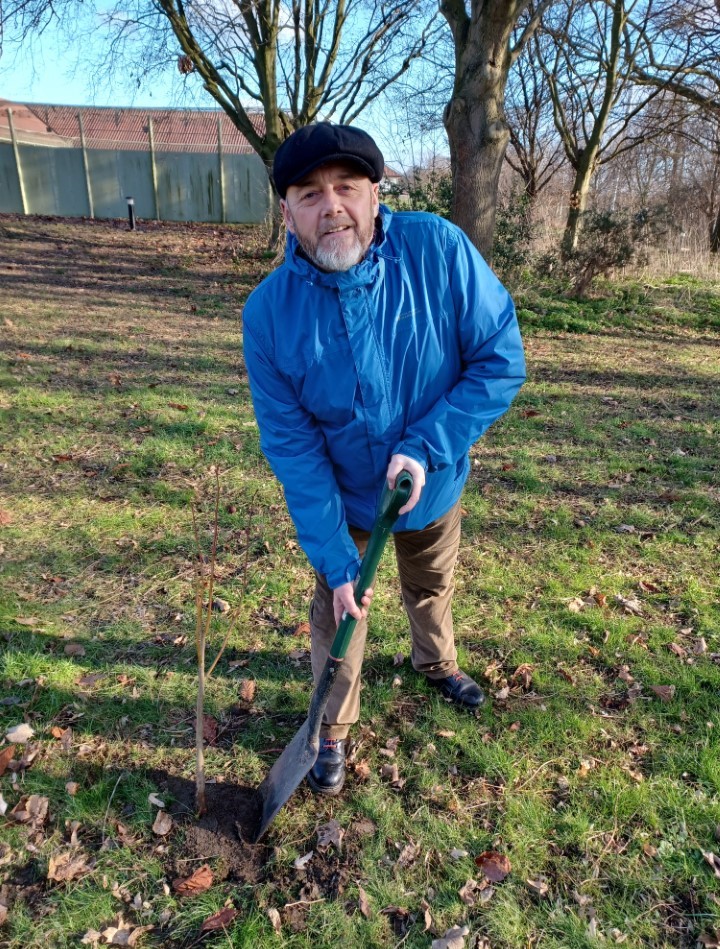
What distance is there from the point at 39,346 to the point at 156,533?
487 cm

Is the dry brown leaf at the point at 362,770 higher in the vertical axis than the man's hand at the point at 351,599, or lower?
lower

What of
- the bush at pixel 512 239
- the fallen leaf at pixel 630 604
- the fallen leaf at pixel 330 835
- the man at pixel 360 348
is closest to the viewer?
the man at pixel 360 348

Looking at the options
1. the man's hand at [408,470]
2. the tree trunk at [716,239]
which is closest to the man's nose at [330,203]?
the man's hand at [408,470]

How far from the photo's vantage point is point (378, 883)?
2.23 meters

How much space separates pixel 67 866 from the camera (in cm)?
226

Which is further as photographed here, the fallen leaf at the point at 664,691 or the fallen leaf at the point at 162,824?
the fallen leaf at the point at 664,691

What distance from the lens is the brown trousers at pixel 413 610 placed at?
252 cm

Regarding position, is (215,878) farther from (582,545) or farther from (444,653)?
(582,545)

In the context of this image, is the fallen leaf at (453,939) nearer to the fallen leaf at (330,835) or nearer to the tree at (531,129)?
the fallen leaf at (330,835)

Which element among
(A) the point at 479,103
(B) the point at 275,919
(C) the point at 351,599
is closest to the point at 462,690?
(C) the point at 351,599

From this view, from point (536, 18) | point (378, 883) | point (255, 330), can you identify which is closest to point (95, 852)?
point (378, 883)

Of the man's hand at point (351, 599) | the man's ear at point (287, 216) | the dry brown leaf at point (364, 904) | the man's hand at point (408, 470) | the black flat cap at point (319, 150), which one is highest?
the black flat cap at point (319, 150)

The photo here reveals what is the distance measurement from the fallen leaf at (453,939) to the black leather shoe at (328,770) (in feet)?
2.12

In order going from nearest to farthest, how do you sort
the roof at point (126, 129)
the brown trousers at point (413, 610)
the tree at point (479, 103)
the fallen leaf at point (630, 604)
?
1. the brown trousers at point (413, 610)
2. the fallen leaf at point (630, 604)
3. the tree at point (479, 103)
4. the roof at point (126, 129)
